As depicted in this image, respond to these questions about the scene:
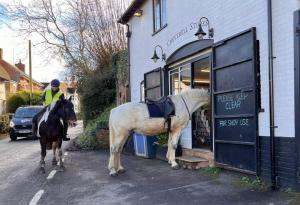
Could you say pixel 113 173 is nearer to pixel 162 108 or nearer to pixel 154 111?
pixel 154 111

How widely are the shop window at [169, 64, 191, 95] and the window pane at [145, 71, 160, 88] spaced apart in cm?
80

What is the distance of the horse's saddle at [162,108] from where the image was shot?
977cm

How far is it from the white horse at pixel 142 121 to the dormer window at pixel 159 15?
3896 mm

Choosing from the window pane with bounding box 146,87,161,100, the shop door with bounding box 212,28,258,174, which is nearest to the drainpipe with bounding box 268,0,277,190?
the shop door with bounding box 212,28,258,174

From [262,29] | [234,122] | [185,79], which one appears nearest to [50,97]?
[185,79]

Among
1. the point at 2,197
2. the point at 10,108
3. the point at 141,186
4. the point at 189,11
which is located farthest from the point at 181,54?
the point at 10,108

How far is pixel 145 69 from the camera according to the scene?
15062 millimetres

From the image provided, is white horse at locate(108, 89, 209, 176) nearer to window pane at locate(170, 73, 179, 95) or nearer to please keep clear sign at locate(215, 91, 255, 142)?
please keep clear sign at locate(215, 91, 255, 142)

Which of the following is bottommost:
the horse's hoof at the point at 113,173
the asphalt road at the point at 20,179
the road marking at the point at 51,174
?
the asphalt road at the point at 20,179

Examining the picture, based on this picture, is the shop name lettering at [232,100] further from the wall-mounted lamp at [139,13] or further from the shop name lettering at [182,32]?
the wall-mounted lamp at [139,13]

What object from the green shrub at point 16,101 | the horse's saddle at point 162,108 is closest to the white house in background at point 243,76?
the horse's saddle at point 162,108

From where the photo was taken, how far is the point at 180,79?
12.3 m

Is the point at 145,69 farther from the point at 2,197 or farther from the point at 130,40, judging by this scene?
the point at 2,197

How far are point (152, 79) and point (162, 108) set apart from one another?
14.7 feet
